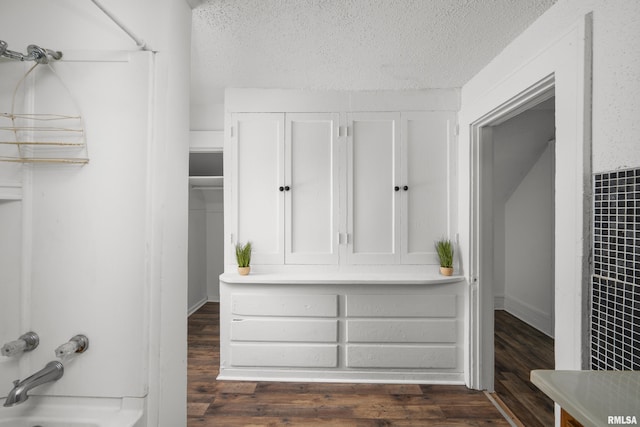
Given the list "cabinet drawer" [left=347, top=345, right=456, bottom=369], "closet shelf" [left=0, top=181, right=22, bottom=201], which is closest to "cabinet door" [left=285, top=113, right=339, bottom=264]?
"cabinet drawer" [left=347, top=345, right=456, bottom=369]

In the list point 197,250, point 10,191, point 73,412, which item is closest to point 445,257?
point 73,412

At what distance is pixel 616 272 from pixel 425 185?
153 centimetres

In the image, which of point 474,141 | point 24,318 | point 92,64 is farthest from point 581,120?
point 24,318

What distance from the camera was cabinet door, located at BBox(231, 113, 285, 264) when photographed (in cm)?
259

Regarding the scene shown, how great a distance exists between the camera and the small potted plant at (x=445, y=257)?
246 cm

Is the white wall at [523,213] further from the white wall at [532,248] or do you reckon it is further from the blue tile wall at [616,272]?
the blue tile wall at [616,272]

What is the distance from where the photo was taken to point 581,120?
50.2 inches

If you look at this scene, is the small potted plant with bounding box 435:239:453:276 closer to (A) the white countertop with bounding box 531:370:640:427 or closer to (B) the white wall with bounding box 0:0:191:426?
(A) the white countertop with bounding box 531:370:640:427

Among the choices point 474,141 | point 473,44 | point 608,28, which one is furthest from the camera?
point 474,141

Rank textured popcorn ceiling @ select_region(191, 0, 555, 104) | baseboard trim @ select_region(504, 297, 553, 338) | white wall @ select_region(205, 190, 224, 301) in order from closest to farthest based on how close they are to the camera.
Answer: textured popcorn ceiling @ select_region(191, 0, 555, 104)
baseboard trim @ select_region(504, 297, 553, 338)
white wall @ select_region(205, 190, 224, 301)

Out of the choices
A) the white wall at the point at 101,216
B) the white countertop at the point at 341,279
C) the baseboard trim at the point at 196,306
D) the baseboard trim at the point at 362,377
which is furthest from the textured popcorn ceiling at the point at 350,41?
the baseboard trim at the point at 196,306

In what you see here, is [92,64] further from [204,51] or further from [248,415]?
[248,415]

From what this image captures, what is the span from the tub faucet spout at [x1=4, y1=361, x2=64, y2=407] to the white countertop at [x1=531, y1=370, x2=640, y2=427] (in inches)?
59.9

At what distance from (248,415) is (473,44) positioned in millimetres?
2708
